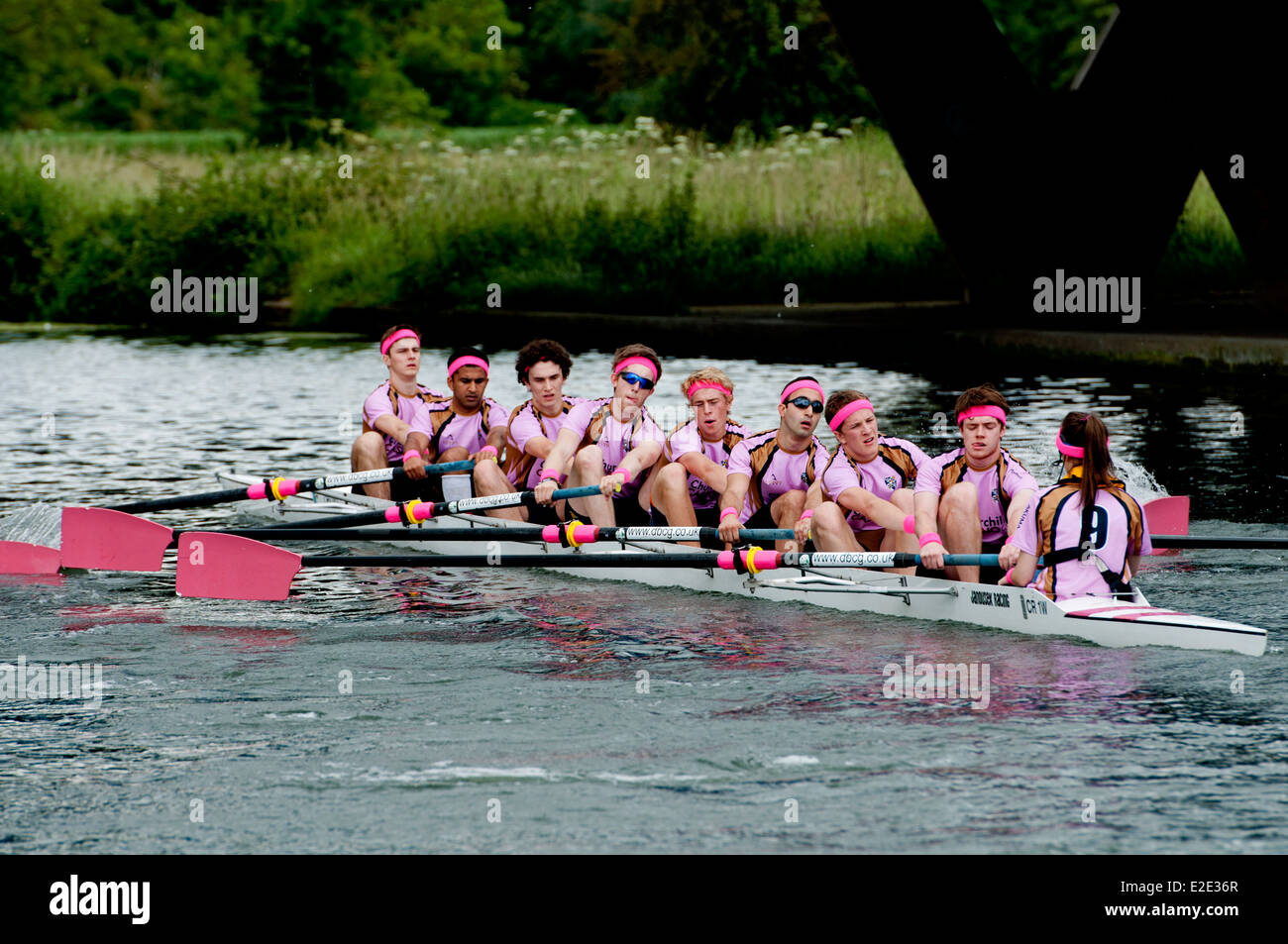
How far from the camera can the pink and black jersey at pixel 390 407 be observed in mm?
11719

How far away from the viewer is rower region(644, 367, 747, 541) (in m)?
9.66

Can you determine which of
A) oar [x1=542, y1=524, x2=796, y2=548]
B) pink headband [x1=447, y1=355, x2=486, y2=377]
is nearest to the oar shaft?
oar [x1=542, y1=524, x2=796, y2=548]

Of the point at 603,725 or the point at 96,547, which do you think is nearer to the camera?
the point at 603,725

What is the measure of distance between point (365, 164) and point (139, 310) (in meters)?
4.18

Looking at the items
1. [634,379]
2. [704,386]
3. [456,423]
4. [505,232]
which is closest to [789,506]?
[704,386]

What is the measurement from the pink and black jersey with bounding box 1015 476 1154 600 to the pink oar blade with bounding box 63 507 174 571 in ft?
16.4

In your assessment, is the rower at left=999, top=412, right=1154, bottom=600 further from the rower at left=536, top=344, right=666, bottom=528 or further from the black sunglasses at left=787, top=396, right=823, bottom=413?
the rower at left=536, top=344, right=666, bottom=528

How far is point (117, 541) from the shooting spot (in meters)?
10.5

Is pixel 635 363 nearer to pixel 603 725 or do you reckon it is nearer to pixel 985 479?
pixel 985 479

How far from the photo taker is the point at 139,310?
27.9 m

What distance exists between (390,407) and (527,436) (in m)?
1.34

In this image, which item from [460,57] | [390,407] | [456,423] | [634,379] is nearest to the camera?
[634,379]

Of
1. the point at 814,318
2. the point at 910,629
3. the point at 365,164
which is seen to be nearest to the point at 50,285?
the point at 365,164

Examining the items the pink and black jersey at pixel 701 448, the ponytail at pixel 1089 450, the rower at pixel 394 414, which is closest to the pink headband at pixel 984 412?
the ponytail at pixel 1089 450
